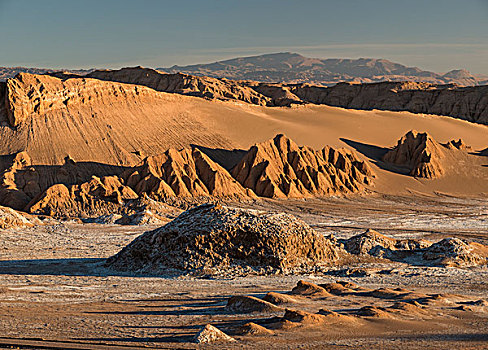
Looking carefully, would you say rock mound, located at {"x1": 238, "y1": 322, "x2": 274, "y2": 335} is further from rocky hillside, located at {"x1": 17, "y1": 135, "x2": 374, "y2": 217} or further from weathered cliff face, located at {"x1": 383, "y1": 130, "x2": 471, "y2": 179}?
weathered cliff face, located at {"x1": 383, "y1": 130, "x2": 471, "y2": 179}

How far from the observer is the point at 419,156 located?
53.3m

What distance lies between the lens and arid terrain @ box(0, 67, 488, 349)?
1167cm

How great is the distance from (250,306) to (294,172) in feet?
109

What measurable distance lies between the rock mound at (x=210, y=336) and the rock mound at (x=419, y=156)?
4377 centimetres

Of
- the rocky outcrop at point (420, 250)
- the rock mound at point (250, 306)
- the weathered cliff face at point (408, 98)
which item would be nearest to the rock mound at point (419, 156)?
the rocky outcrop at point (420, 250)

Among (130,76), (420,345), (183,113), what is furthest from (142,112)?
(130,76)

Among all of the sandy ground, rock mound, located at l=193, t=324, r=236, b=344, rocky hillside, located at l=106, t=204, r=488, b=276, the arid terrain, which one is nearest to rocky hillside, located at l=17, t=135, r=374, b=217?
the arid terrain

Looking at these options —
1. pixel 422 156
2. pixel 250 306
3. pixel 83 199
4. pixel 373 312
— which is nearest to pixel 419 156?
pixel 422 156

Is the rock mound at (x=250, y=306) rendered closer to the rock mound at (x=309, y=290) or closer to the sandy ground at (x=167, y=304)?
the sandy ground at (x=167, y=304)

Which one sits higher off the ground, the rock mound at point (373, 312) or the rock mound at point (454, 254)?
the rock mound at point (373, 312)

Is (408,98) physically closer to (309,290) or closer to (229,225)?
(229,225)

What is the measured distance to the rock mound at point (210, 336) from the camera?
10227 millimetres

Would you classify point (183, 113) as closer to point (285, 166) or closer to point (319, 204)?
point (285, 166)

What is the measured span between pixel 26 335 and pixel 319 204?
32.8 metres
